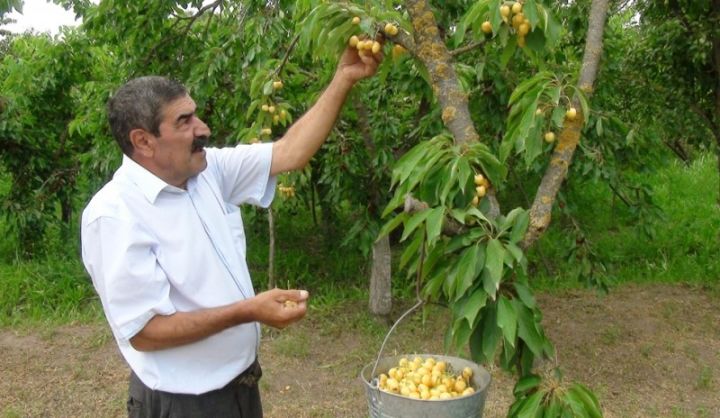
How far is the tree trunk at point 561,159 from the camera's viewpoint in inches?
83.8

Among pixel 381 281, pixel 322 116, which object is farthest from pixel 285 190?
pixel 381 281

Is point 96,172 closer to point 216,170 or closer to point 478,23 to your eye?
point 216,170

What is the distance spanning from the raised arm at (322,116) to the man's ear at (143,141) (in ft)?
1.62

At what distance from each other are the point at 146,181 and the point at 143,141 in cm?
12

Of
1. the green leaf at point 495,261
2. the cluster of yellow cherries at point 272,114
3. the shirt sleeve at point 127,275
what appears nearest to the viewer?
the green leaf at point 495,261

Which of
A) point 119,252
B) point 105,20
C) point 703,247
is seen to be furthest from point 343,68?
point 703,247

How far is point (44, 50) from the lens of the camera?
254 inches

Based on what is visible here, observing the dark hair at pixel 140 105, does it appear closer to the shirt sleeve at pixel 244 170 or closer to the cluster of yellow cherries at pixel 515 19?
the shirt sleeve at pixel 244 170

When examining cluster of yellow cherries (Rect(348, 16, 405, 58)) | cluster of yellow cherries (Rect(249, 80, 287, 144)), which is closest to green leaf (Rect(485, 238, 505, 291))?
cluster of yellow cherries (Rect(348, 16, 405, 58))

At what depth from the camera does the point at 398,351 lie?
5.02m

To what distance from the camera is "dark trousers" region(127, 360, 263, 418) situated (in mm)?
2186

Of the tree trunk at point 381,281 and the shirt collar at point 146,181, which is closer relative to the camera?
the shirt collar at point 146,181

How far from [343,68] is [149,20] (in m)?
2.91

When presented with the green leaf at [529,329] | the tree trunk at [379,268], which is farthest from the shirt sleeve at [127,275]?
the tree trunk at [379,268]
